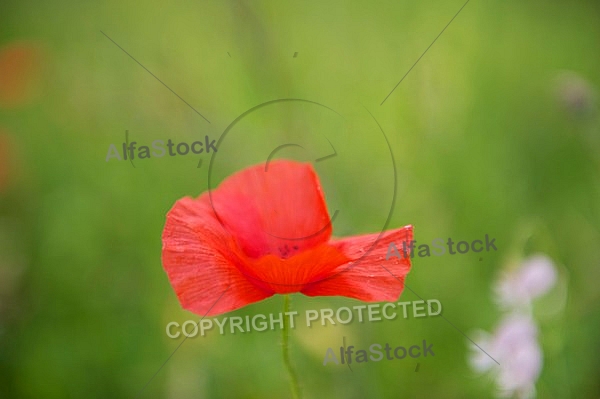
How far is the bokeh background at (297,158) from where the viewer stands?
0.83 metres

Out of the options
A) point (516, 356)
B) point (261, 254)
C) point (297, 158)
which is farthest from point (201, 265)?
point (297, 158)

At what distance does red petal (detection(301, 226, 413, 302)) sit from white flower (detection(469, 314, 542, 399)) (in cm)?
32

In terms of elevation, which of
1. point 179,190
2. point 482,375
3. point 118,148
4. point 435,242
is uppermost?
point 118,148

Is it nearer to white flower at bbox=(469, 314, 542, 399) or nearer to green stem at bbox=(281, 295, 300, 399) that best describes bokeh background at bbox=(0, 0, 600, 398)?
white flower at bbox=(469, 314, 542, 399)

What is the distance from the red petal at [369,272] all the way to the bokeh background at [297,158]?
1.09 ft

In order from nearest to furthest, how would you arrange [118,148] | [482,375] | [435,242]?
[482,375] < [435,242] < [118,148]

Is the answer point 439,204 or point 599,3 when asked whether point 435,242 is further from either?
point 599,3

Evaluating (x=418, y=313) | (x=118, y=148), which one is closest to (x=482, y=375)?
(x=418, y=313)

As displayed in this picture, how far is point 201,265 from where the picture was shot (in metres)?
0.45

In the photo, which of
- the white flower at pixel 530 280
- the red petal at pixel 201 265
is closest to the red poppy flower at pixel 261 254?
the red petal at pixel 201 265

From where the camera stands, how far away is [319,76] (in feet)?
3.78

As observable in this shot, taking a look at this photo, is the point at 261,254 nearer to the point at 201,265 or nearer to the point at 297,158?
the point at 201,265

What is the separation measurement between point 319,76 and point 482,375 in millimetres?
619

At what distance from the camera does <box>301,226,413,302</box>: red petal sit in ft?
1.43
